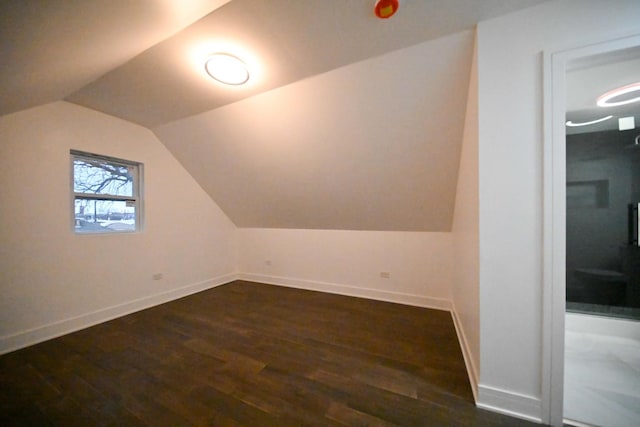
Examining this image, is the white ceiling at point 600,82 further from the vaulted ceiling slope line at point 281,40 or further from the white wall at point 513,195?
the vaulted ceiling slope line at point 281,40

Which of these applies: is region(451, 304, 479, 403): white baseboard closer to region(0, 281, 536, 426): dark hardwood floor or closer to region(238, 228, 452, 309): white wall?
region(0, 281, 536, 426): dark hardwood floor

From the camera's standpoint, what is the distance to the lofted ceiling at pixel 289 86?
117 centimetres

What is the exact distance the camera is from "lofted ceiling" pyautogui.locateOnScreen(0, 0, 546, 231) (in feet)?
3.84

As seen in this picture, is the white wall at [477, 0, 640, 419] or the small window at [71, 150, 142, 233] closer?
the white wall at [477, 0, 640, 419]

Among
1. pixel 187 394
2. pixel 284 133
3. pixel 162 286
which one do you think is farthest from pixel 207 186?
pixel 187 394

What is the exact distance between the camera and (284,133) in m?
2.33

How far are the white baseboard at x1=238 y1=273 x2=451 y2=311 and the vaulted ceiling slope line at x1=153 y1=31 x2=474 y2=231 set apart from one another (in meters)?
0.96

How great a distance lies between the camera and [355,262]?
3.35 metres

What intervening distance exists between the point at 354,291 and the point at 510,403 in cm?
217

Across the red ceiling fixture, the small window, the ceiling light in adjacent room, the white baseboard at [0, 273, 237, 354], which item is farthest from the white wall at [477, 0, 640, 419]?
the small window

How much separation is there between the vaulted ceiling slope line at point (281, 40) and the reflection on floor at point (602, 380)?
240 cm

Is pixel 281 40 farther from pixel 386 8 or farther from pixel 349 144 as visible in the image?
pixel 349 144

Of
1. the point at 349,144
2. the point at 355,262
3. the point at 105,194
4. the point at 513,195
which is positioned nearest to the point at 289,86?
the point at 349,144

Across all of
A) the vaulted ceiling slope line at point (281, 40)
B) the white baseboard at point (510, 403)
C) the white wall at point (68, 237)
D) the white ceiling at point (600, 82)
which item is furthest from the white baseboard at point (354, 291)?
the vaulted ceiling slope line at point (281, 40)
